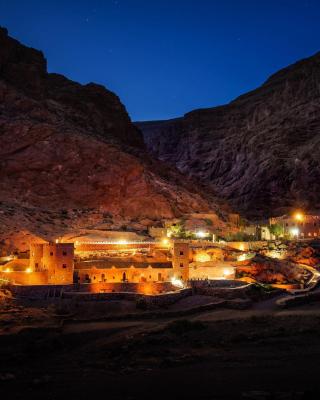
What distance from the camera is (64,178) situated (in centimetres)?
6475

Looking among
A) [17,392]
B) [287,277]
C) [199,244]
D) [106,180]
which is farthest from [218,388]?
[106,180]

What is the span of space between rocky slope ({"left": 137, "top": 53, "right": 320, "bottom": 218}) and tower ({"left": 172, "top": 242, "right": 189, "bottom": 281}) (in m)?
49.5

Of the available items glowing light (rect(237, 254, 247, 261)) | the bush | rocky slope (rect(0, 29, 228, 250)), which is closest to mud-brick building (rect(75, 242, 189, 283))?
the bush

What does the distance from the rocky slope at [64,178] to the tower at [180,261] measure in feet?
58.3

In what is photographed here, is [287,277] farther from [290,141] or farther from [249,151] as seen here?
[249,151]

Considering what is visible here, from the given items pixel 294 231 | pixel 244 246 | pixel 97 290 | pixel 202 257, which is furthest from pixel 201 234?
pixel 97 290

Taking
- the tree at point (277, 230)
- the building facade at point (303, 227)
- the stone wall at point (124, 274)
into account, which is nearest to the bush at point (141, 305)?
the stone wall at point (124, 274)

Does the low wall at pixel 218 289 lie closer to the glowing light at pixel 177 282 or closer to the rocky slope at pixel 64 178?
the glowing light at pixel 177 282

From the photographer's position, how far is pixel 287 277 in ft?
135

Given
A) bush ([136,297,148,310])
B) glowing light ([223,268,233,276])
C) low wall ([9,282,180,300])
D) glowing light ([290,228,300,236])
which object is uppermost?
glowing light ([290,228,300,236])

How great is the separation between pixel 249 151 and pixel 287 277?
66532mm

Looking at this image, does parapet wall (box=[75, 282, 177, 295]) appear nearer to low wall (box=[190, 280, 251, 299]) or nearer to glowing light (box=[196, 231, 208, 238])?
low wall (box=[190, 280, 251, 299])

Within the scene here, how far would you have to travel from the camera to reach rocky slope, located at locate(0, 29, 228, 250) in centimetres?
5806

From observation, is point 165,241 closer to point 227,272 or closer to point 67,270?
point 227,272
